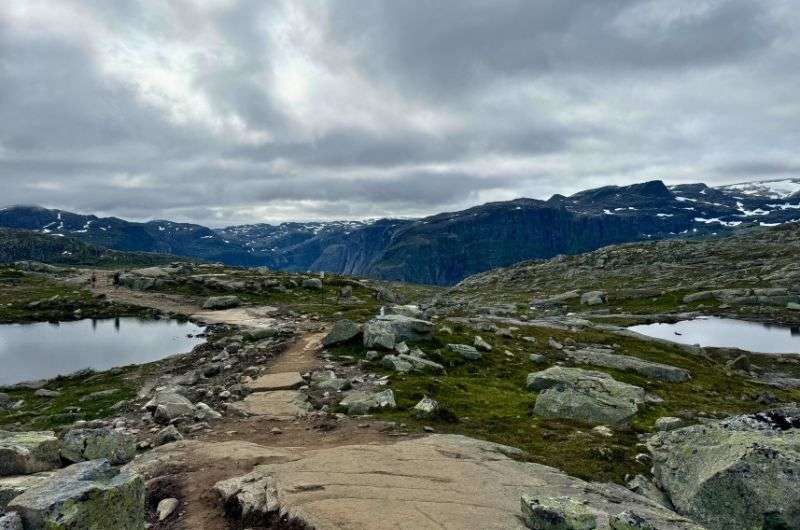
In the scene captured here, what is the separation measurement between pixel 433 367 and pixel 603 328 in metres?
53.6

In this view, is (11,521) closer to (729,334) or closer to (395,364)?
(395,364)

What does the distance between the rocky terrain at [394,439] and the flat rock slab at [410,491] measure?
0.26ft

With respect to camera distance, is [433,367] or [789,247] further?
[789,247]

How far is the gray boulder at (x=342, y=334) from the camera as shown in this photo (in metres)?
38.8

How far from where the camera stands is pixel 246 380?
30844 millimetres

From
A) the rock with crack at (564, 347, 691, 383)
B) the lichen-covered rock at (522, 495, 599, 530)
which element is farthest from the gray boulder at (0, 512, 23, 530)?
the rock with crack at (564, 347, 691, 383)

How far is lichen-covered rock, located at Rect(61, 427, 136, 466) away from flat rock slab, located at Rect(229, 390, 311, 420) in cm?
683

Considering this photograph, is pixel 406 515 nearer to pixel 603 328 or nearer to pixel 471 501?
pixel 471 501

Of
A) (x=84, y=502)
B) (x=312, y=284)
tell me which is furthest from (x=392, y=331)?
(x=312, y=284)

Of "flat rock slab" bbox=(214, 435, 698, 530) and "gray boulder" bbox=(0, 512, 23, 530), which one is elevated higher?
"gray boulder" bbox=(0, 512, 23, 530)

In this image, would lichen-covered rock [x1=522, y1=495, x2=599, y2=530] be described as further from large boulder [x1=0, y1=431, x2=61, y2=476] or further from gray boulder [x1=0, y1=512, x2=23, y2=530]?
large boulder [x1=0, y1=431, x2=61, y2=476]

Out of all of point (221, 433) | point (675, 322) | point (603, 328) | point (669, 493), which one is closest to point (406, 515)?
point (669, 493)

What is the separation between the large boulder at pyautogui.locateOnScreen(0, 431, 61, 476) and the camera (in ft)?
50.6


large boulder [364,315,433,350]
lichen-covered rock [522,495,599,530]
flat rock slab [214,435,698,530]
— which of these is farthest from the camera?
large boulder [364,315,433,350]
